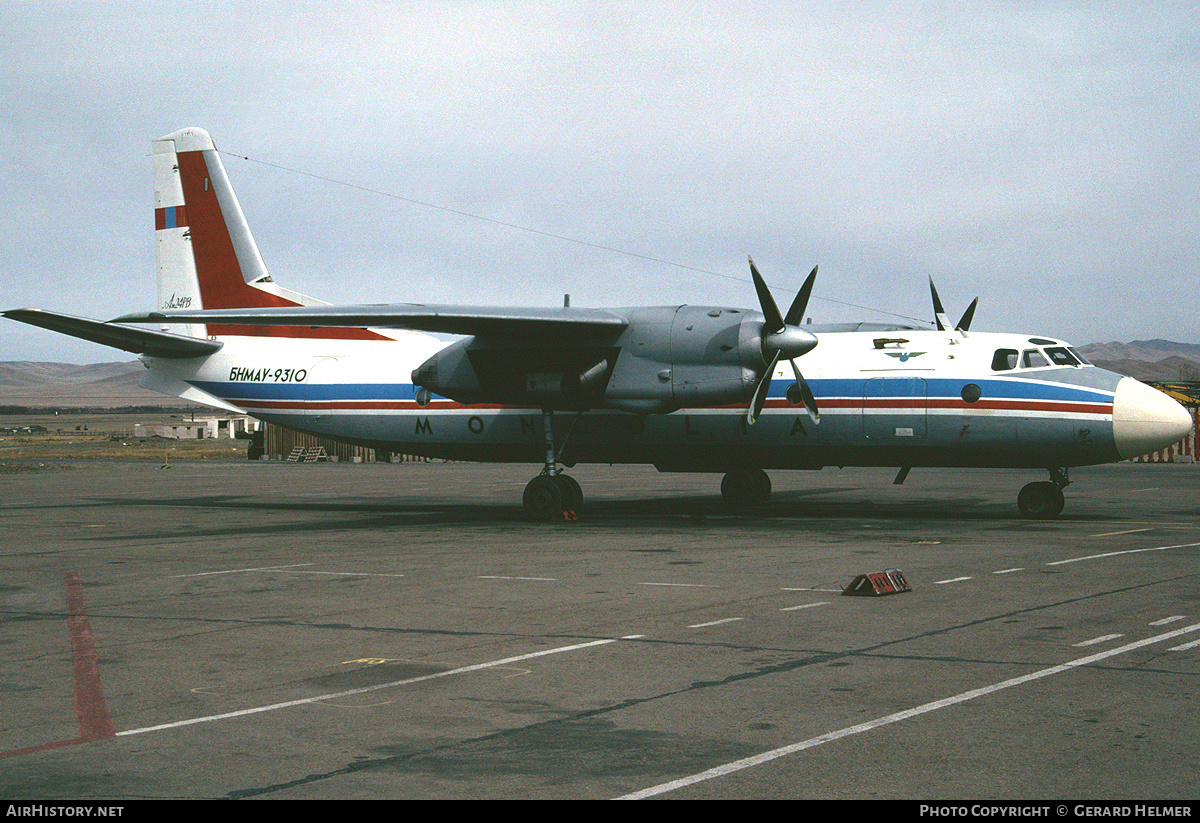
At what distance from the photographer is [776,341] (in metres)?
22.8

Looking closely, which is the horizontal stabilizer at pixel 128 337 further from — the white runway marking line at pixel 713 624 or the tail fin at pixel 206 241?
the white runway marking line at pixel 713 624

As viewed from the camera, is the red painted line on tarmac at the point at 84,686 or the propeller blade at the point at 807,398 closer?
the red painted line on tarmac at the point at 84,686

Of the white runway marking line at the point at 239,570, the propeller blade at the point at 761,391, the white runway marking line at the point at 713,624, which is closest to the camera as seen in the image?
the white runway marking line at the point at 713,624

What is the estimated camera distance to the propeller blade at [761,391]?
23.1 meters

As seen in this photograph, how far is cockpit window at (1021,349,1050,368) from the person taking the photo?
23509 mm

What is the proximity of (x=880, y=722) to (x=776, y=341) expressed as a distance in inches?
622

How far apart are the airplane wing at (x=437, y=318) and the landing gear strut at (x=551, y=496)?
275 centimetres

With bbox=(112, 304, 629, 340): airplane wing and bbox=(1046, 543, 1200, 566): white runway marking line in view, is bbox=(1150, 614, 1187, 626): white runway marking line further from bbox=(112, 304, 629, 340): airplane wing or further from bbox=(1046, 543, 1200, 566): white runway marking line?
bbox=(112, 304, 629, 340): airplane wing

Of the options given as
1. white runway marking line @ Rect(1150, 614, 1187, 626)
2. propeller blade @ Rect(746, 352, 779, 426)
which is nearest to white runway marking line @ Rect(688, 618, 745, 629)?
white runway marking line @ Rect(1150, 614, 1187, 626)

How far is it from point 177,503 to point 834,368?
2005 cm

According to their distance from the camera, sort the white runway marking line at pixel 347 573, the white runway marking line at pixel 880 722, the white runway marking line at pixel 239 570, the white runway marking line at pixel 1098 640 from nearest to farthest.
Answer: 1. the white runway marking line at pixel 880 722
2. the white runway marking line at pixel 1098 640
3. the white runway marking line at pixel 347 573
4. the white runway marking line at pixel 239 570

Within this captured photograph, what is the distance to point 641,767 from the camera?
668 cm

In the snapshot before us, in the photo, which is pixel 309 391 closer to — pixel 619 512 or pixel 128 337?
pixel 128 337

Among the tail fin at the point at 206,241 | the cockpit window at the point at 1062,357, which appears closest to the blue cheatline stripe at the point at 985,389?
the cockpit window at the point at 1062,357
